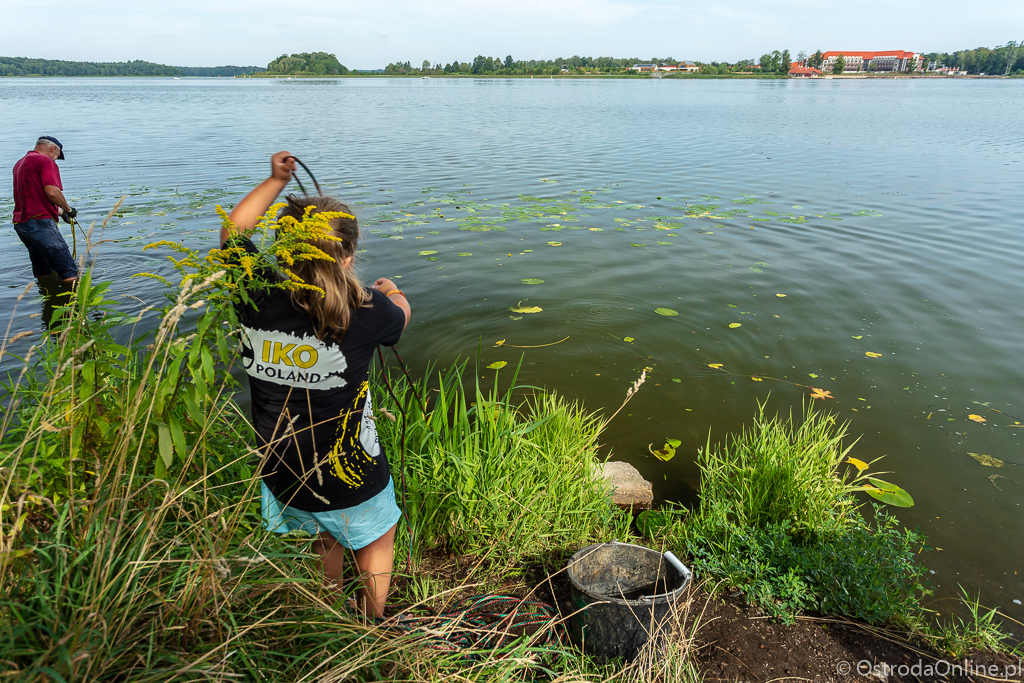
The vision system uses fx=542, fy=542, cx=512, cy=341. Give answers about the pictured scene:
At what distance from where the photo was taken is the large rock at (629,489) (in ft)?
12.6

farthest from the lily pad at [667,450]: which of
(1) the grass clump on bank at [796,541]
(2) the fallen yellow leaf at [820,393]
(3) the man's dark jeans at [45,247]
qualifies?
(3) the man's dark jeans at [45,247]

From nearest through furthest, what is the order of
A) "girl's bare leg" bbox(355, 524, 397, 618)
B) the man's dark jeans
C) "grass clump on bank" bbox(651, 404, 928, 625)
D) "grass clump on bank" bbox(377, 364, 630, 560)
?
"girl's bare leg" bbox(355, 524, 397, 618), "grass clump on bank" bbox(651, 404, 928, 625), "grass clump on bank" bbox(377, 364, 630, 560), the man's dark jeans

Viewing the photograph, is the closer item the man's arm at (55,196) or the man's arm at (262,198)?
the man's arm at (262,198)

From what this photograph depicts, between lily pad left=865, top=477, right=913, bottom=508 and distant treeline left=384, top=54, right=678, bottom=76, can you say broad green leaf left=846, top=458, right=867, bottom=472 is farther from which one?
distant treeline left=384, top=54, right=678, bottom=76

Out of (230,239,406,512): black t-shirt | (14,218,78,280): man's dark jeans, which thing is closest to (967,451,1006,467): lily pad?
(230,239,406,512): black t-shirt

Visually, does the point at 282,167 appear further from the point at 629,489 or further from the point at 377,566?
the point at 629,489

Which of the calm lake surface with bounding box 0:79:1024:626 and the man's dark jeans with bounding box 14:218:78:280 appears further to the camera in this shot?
the man's dark jeans with bounding box 14:218:78:280

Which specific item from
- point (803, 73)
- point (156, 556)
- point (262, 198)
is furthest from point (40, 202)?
point (803, 73)

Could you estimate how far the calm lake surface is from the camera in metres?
4.66

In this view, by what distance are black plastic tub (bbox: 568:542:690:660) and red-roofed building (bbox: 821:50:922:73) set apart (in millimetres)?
178569

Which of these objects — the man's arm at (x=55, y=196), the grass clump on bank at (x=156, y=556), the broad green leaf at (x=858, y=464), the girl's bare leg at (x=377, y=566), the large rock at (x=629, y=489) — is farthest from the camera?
the man's arm at (x=55, y=196)

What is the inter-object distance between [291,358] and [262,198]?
658 millimetres

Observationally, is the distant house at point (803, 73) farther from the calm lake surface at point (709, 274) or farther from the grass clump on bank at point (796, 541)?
the grass clump on bank at point (796, 541)

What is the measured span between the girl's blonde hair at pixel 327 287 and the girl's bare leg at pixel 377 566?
959mm
